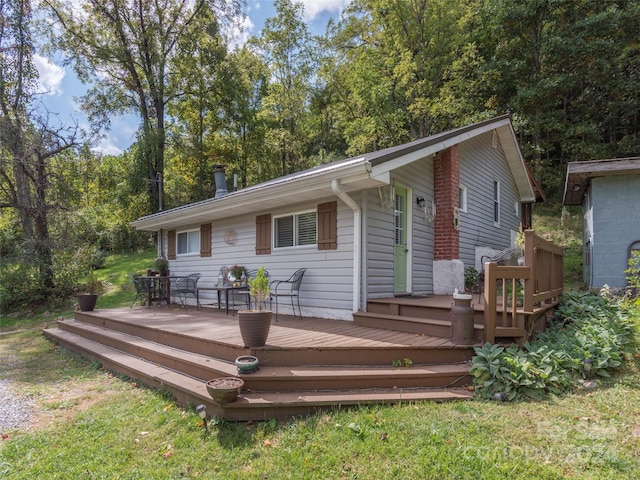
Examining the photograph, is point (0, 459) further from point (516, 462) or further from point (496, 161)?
point (496, 161)

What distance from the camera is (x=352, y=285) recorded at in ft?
18.0

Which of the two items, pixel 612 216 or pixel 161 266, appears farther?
pixel 161 266

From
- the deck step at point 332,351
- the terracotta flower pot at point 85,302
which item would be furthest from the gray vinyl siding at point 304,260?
the terracotta flower pot at point 85,302

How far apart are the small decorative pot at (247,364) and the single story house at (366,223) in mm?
2336

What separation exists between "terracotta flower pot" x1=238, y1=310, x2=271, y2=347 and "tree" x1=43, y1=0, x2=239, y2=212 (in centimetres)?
1302

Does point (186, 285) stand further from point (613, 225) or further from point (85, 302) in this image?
point (613, 225)

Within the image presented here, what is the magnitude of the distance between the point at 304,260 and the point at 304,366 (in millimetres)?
2865

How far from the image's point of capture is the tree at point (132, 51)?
14.5m

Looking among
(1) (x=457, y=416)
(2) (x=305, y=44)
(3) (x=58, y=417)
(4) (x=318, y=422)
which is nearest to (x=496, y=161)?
(1) (x=457, y=416)

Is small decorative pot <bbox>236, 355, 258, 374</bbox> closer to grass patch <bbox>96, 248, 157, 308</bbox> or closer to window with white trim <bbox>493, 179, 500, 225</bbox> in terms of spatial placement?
window with white trim <bbox>493, 179, 500, 225</bbox>

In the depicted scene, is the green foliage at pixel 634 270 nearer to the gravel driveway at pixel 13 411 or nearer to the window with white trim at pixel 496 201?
the window with white trim at pixel 496 201

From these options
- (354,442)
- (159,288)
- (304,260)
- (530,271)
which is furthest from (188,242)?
(530,271)

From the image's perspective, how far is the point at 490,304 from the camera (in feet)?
12.6

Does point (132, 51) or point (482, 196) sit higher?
point (132, 51)
